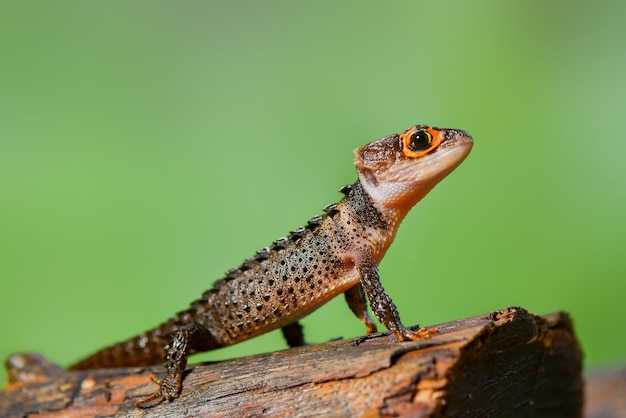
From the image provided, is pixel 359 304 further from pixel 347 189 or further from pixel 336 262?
pixel 347 189

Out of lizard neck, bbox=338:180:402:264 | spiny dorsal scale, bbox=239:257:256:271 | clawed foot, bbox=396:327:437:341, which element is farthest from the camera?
spiny dorsal scale, bbox=239:257:256:271

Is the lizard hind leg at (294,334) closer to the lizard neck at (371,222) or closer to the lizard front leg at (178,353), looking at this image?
Answer: the lizard front leg at (178,353)

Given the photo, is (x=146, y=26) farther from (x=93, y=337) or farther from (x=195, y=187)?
(x=93, y=337)

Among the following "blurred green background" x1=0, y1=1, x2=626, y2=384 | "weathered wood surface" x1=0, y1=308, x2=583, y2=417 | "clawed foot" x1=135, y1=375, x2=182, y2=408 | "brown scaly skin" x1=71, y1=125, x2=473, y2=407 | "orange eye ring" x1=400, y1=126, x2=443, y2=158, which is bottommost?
"weathered wood surface" x1=0, y1=308, x2=583, y2=417

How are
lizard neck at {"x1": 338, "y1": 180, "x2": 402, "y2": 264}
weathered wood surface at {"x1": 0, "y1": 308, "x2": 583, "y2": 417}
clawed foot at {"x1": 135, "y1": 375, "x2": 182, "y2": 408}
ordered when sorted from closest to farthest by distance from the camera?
weathered wood surface at {"x1": 0, "y1": 308, "x2": 583, "y2": 417}
clawed foot at {"x1": 135, "y1": 375, "x2": 182, "y2": 408}
lizard neck at {"x1": 338, "y1": 180, "x2": 402, "y2": 264}

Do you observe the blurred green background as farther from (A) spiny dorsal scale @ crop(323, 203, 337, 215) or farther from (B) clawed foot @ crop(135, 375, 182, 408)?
(B) clawed foot @ crop(135, 375, 182, 408)

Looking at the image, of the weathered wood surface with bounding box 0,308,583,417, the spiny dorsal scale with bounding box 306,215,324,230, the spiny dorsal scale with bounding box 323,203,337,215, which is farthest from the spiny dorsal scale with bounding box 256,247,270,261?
the weathered wood surface with bounding box 0,308,583,417

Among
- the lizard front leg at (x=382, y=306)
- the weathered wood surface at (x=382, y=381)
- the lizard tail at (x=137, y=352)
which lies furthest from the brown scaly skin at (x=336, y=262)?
the lizard tail at (x=137, y=352)
